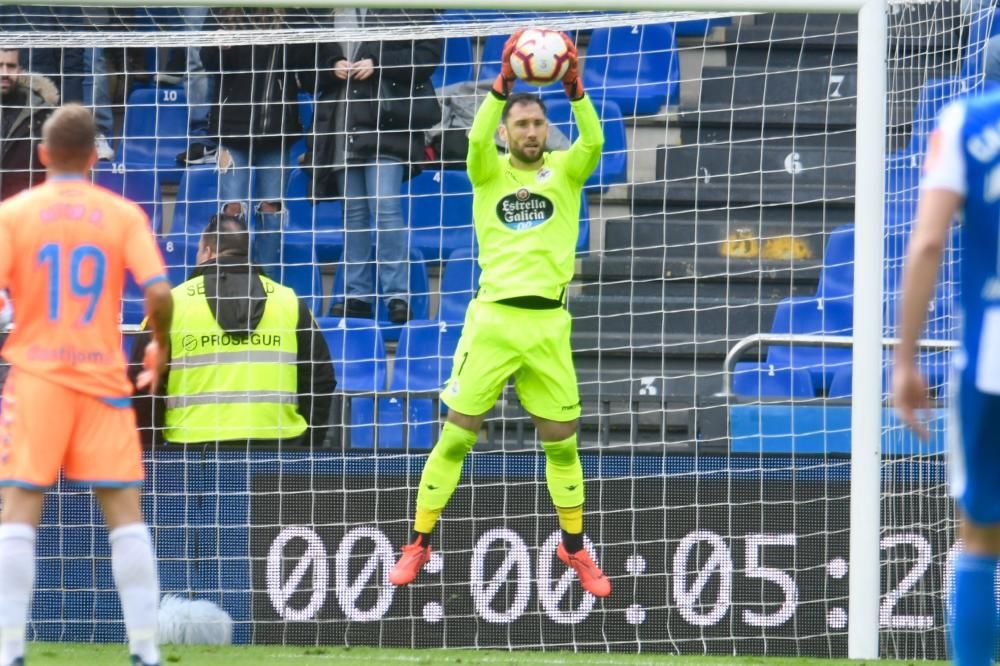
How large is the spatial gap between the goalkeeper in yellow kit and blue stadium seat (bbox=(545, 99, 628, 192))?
2.04m

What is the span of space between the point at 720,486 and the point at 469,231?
248 centimetres

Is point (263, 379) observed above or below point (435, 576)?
above

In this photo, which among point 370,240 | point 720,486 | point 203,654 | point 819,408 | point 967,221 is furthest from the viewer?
point 370,240

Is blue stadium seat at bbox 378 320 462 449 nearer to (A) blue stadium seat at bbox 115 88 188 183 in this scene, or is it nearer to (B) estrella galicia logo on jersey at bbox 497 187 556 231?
(B) estrella galicia logo on jersey at bbox 497 187 556 231

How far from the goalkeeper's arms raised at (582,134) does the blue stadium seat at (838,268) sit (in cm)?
214

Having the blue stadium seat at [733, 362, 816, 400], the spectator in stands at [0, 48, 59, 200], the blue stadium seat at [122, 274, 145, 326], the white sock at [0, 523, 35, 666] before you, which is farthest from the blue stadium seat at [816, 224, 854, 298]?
the white sock at [0, 523, 35, 666]

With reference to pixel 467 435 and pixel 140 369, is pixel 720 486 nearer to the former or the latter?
pixel 467 435

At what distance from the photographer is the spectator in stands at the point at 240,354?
289 inches

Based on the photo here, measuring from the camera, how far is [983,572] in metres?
3.50

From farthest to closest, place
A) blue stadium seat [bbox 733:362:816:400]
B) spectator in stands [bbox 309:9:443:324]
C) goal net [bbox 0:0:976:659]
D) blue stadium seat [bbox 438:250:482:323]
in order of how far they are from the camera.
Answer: blue stadium seat [bbox 438:250:482:323] → spectator in stands [bbox 309:9:443:324] → blue stadium seat [bbox 733:362:816:400] → goal net [bbox 0:0:976:659]

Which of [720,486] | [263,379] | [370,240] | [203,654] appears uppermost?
[370,240]

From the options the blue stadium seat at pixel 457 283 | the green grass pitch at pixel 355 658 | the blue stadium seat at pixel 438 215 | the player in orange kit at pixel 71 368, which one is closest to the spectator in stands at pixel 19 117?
the blue stadium seat at pixel 438 215

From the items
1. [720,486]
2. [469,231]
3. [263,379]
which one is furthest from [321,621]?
[469,231]

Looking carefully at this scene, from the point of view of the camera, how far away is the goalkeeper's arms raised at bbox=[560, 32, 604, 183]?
6348 mm
